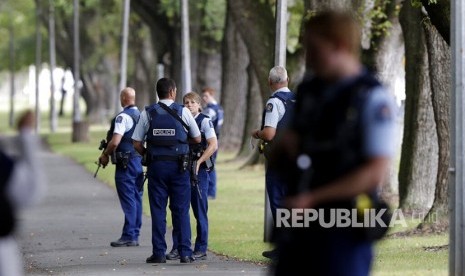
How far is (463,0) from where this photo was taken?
465 inches

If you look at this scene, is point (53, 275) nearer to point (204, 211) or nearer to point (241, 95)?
point (204, 211)

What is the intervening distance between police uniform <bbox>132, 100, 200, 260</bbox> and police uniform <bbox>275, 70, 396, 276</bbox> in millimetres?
7220

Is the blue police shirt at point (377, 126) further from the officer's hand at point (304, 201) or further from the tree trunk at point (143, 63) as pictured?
the tree trunk at point (143, 63)

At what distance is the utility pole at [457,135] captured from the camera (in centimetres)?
1168

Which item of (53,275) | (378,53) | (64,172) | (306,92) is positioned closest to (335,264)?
(306,92)

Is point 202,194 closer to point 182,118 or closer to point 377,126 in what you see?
point 182,118

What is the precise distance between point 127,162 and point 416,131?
5.37 m

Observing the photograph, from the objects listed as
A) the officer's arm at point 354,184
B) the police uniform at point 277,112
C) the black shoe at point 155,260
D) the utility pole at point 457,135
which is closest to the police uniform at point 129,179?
the black shoe at point 155,260

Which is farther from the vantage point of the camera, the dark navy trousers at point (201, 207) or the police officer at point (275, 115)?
the dark navy trousers at point (201, 207)

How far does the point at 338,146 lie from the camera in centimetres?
694

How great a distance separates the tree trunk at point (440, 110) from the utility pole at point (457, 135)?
18.1ft

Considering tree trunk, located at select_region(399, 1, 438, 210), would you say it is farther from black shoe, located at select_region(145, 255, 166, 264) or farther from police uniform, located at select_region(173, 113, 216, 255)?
black shoe, located at select_region(145, 255, 166, 264)

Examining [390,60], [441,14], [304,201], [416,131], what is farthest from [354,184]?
[390,60]

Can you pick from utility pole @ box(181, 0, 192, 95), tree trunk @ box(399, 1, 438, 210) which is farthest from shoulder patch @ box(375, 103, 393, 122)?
utility pole @ box(181, 0, 192, 95)
